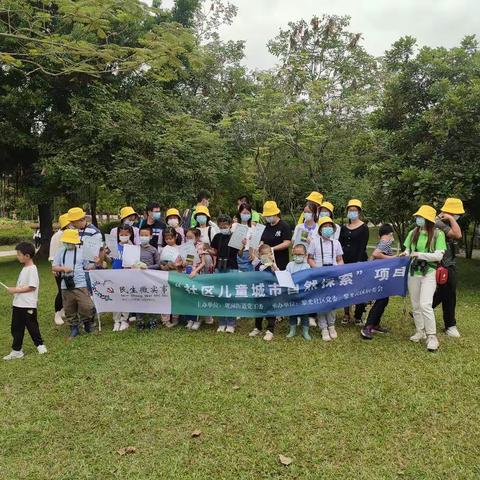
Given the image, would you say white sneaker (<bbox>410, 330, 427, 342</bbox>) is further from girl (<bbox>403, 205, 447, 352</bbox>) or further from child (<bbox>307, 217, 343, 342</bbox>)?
child (<bbox>307, 217, 343, 342</bbox>)

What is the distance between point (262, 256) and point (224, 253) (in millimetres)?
747

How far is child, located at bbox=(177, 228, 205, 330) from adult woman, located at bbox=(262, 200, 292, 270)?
1044mm

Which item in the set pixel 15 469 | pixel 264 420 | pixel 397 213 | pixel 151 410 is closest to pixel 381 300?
pixel 264 420

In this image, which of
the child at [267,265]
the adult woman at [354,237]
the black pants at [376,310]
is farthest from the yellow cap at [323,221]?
the black pants at [376,310]

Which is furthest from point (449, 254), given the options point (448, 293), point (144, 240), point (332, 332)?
point (144, 240)

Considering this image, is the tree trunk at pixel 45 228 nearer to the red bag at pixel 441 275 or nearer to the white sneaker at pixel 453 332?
the white sneaker at pixel 453 332

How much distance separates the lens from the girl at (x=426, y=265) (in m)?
5.73

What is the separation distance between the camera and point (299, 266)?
6516 mm

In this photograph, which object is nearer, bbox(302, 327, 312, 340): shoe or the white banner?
bbox(302, 327, 312, 340): shoe

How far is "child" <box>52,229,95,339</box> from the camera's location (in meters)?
6.62

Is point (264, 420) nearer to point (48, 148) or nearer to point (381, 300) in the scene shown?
point (381, 300)

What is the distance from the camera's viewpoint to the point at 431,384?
4.75 metres

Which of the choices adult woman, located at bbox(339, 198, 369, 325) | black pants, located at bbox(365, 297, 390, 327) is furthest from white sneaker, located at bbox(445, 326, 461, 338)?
adult woman, located at bbox(339, 198, 369, 325)

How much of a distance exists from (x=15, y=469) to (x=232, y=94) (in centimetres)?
2068
